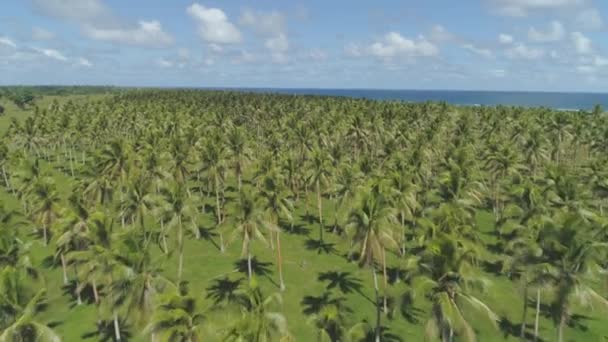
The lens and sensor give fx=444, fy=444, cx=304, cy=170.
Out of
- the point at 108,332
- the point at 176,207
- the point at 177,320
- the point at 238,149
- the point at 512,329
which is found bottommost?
the point at 108,332

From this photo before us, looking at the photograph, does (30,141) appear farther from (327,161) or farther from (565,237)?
(565,237)

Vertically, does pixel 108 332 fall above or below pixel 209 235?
below

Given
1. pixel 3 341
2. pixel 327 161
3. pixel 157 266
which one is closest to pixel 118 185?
pixel 327 161

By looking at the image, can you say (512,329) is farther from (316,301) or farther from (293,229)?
(293,229)

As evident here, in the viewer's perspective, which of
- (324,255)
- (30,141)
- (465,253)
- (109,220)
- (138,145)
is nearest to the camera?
(465,253)

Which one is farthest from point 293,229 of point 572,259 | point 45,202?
point 572,259

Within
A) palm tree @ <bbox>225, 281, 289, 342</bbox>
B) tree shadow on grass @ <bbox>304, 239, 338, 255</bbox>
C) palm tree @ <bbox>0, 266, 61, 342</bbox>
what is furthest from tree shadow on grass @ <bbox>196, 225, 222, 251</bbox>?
palm tree @ <bbox>225, 281, 289, 342</bbox>

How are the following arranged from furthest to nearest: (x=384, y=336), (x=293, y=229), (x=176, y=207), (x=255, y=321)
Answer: (x=293, y=229) < (x=176, y=207) < (x=384, y=336) < (x=255, y=321)

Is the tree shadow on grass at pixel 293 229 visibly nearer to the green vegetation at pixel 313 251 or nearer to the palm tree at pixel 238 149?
the green vegetation at pixel 313 251
